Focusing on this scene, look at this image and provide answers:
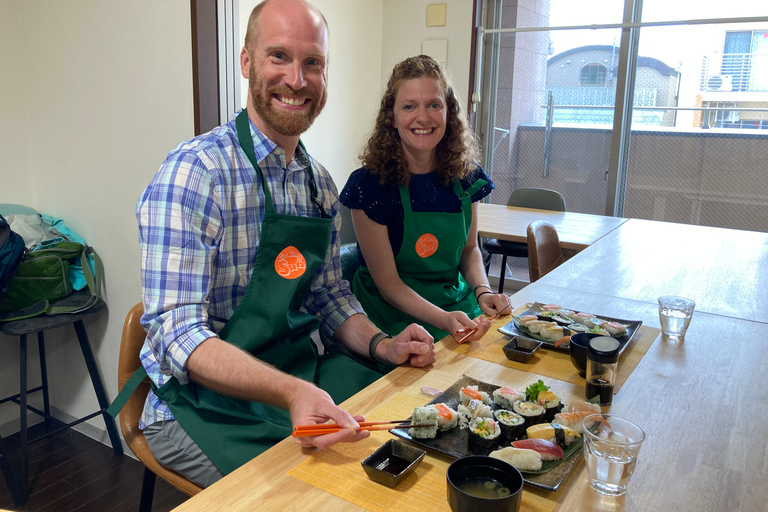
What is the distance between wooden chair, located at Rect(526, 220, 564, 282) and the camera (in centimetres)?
271

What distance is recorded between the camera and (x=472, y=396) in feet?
3.84

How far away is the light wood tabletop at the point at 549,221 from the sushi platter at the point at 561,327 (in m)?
1.51

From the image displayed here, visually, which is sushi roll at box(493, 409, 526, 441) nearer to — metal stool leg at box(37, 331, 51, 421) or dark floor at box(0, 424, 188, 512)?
dark floor at box(0, 424, 188, 512)

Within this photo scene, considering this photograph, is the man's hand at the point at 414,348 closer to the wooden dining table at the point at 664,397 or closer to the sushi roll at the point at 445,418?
the wooden dining table at the point at 664,397

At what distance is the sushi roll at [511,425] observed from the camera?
41.6 inches

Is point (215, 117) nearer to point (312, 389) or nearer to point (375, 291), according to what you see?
point (375, 291)

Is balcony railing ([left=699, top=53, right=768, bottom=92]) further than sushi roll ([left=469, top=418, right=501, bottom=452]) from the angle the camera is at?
Yes

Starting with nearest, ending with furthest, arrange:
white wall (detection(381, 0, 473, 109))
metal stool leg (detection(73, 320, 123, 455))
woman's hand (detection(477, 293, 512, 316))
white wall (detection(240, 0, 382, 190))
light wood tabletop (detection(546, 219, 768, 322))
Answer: woman's hand (detection(477, 293, 512, 316)), light wood tabletop (detection(546, 219, 768, 322)), metal stool leg (detection(73, 320, 123, 455)), white wall (detection(240, 0, 382, 190)), white wall (detection(381, 0, 473, 109))

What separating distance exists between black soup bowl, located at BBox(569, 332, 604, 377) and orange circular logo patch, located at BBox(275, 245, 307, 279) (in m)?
0.68

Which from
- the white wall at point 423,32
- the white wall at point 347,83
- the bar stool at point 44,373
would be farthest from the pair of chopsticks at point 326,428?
the white wall at point 423,32

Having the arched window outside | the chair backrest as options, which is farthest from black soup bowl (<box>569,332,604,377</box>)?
the arched window outside

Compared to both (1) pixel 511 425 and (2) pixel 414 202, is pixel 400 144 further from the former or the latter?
(1) pixel 511 425

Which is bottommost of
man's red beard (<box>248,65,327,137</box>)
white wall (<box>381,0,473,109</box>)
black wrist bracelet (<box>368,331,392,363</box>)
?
black wrist bracelet (<box>368,331,392,363</box>)

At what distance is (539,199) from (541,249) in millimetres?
1681
